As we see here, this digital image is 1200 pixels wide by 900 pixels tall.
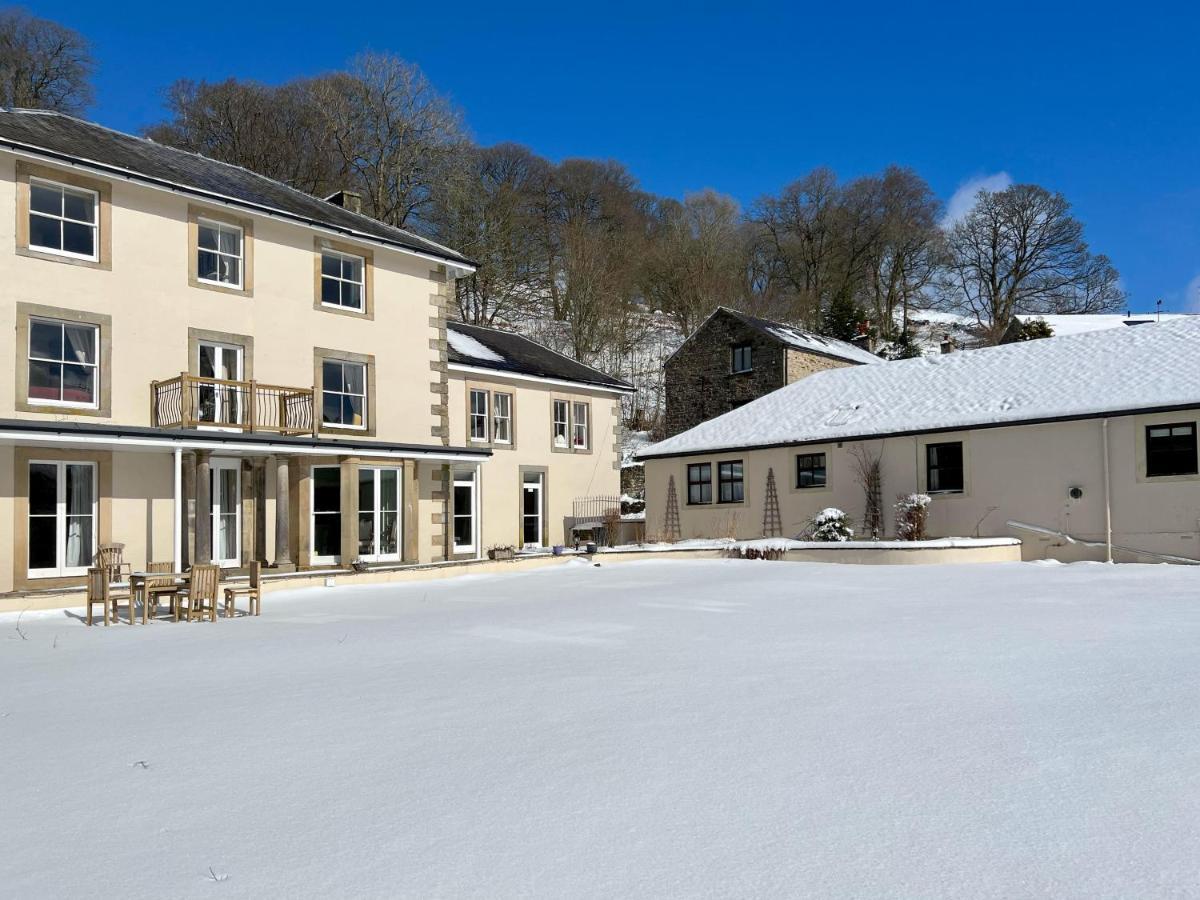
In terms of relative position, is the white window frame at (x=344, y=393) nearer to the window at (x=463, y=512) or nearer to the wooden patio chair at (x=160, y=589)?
the window at (x=463, y=512)

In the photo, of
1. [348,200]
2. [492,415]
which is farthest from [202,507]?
[492,415]

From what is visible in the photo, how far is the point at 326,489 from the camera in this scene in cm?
1892

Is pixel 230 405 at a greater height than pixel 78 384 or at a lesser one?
lesser

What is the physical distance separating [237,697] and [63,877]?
317 centimetres

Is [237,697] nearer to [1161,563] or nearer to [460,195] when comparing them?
[1161,563]

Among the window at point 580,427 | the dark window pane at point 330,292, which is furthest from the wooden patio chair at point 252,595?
the window at point 580,427

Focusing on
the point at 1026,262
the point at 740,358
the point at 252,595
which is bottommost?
the point at 252,595

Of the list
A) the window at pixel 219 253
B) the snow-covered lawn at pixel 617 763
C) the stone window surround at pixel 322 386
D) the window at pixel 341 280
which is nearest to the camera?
the snow-covered lawn at pixel 617 763

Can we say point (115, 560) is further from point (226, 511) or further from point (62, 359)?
point (62, 359)

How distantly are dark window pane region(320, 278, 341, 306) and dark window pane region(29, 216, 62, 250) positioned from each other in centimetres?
493

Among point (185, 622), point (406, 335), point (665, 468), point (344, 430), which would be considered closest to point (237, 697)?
point (185, 622)

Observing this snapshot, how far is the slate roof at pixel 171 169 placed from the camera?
15.8 metres

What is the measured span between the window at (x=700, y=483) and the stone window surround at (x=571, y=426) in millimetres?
3623

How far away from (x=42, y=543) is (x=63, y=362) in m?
2.95
